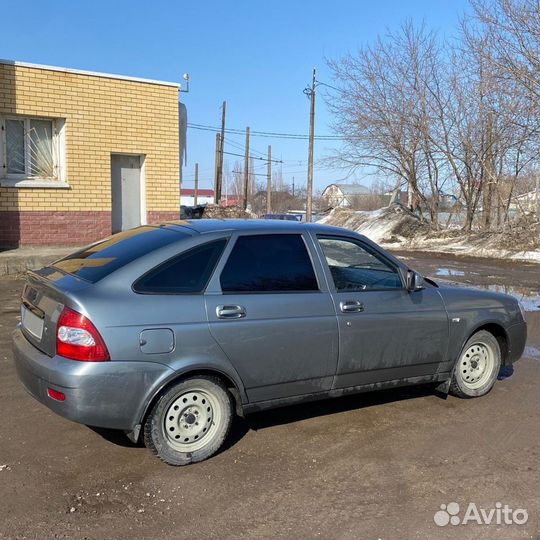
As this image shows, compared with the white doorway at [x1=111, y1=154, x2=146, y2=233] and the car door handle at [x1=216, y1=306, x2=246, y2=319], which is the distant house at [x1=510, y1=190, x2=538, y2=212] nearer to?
the white doorway at [x1=111, y1=154, x2=146, y2=233]

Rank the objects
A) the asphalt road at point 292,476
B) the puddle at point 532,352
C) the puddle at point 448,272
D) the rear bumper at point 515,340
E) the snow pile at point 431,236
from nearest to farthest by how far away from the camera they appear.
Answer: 1. the asphalt road at point 292,476
2. the rear bumper at point 515,340
3. the puddle at point 532,352
4. the puddle at point 448,272
5. the snow pile at point 431,236

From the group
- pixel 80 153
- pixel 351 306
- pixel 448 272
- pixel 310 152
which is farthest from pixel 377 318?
pixel 310 152

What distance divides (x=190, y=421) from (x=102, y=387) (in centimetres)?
66

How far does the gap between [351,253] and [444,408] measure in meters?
1.58

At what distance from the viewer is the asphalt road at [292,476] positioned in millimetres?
3082

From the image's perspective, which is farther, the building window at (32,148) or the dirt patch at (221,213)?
the dirt patch at (221,213)

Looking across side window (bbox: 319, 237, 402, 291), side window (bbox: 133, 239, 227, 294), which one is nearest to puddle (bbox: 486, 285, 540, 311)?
side window (bbox: 319, 237, 402, 291)

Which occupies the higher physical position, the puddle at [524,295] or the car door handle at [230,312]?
the car door handle at [230,312]

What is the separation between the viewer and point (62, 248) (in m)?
12.5

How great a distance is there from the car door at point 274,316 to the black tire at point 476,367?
1.47 meters

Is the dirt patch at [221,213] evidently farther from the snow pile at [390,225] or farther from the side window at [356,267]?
the side window at [356,267]

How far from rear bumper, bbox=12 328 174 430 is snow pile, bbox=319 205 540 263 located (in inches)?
603

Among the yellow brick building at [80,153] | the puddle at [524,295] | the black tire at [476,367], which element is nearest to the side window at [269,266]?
the black tire at [476,367]

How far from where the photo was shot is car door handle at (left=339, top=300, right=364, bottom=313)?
420 cm
